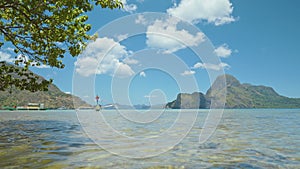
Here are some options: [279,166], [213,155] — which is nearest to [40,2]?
[213,155]

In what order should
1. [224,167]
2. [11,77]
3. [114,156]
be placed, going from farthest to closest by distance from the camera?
[11,77] < [114,156] < [224,167]

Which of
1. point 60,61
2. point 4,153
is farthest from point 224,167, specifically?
point 60,61

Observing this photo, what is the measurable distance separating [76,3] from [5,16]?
9720 mm

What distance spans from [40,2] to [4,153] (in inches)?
368

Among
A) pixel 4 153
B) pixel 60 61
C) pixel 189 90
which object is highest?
pixel 60 61

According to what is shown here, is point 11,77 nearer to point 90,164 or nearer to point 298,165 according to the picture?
point 90,164

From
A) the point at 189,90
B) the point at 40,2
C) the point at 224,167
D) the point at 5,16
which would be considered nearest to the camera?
the point at 224,167

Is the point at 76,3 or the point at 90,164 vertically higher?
the point at 76,3

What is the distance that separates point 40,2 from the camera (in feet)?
50.8

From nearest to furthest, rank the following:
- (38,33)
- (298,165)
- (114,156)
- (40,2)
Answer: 1. (298,165)
2. (114,156)
3. (40,2)
4. (38,33)

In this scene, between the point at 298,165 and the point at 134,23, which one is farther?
the point at 134,23

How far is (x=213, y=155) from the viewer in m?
12.0

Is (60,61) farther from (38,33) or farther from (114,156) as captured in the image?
(114,156)

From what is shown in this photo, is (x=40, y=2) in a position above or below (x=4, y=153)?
above
